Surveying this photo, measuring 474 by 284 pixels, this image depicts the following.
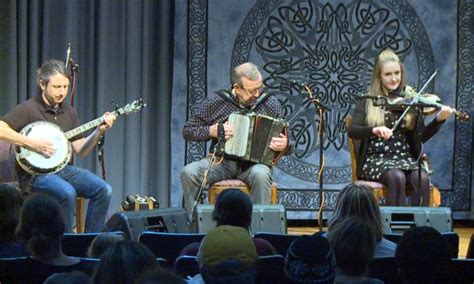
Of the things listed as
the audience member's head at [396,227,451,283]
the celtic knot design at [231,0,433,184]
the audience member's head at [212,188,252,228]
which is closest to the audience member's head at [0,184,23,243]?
the audience member's head at [212,188,252,228]

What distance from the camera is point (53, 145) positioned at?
6367 mm

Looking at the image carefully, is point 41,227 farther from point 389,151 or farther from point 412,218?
point 389,151

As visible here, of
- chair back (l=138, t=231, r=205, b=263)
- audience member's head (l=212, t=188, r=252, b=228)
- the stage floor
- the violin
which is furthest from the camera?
the stage floor

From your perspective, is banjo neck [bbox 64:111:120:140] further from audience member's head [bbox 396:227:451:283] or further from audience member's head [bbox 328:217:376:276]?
audience member's head [bbox 396:227:451:283]

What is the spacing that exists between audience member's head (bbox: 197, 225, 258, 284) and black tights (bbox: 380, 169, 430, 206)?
11.0ft

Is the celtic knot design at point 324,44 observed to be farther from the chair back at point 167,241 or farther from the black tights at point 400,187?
the chair back at point 167,241

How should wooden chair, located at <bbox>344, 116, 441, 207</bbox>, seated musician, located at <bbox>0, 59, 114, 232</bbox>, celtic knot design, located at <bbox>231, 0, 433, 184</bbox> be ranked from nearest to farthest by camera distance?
seated musician, located at <bbox>0, 59, 114, 232</bbox> < wooden chair, located at <bbox>344, 116, 441, 207</bbox> < celtic knot design, located at <bbox>231, 0, 433, 184</bbox>

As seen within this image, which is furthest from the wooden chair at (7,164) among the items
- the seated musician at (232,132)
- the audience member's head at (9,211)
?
the audience member's head at (9,211)

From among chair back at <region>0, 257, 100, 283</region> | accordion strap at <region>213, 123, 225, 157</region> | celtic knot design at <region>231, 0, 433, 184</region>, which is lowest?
chair back at <region>0, 257, 100, 283</region>

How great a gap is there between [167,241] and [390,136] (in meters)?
2.57

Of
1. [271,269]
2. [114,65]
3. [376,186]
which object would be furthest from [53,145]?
[271,269]

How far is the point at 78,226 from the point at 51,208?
2784mm

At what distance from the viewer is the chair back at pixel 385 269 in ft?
13.0

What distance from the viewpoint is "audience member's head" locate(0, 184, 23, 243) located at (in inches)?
170
